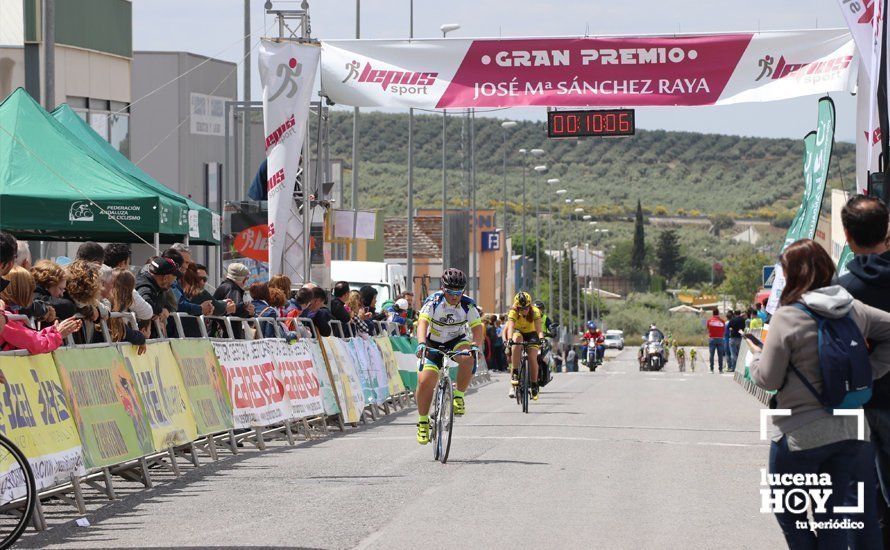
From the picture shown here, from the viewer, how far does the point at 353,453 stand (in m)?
14.5

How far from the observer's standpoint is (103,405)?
11.1 metres

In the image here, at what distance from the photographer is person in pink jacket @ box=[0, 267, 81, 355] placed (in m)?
9.68

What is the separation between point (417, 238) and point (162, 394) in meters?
90.1

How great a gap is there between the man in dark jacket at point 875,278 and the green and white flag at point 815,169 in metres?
11.8

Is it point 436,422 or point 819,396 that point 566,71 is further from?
point 819,396

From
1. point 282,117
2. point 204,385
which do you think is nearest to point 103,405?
point 204,385

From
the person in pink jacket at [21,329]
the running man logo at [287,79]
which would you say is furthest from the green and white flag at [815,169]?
the person in pink jacket at [21,329]

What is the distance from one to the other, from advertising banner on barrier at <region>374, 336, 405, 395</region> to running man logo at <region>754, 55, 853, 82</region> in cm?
658

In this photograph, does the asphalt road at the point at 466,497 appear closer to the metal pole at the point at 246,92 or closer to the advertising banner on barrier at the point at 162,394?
the advertising banner on barrier at the point at 162,394

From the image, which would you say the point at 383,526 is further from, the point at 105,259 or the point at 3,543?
the point at 105,259

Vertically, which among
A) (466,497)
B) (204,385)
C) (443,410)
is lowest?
(466,497)

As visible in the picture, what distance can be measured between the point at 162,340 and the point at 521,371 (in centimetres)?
953

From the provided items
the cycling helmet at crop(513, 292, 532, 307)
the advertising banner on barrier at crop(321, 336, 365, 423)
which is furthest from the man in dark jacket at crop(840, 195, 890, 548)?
the cycling helmet at crop(513, 292, 532, 307)

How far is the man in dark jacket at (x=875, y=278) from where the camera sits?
665 centimetres
